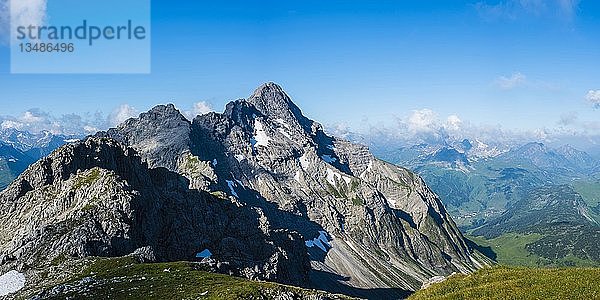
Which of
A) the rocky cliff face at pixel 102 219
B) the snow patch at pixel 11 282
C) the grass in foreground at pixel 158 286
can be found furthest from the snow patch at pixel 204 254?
the grass in foreground at pixel 158 286

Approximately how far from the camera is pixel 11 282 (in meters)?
98.9

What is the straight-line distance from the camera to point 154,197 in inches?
6998

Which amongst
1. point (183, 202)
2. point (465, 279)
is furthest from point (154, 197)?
point (465, 279)

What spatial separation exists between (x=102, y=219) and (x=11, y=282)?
33511 millimetres

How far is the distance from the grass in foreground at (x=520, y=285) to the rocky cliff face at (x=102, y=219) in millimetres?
69132

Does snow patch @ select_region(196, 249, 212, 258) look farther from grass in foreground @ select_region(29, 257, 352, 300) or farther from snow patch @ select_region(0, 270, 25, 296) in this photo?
grass in foreground @ select_region(29, 257, 352, 300)

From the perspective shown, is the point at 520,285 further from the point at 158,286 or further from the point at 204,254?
the point at 204,254

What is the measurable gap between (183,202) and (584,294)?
557ft

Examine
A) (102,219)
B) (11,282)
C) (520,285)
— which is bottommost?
(11,282)

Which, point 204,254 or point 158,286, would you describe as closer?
point 158,286

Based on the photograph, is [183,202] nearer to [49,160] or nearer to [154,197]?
[154,197]

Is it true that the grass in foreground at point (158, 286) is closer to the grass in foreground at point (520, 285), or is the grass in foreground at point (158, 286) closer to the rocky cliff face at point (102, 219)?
the rocky cliff face at point (102, 219)

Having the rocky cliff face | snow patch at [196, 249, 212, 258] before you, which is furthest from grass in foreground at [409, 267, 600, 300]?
snow patch at [196, 249, 212, 258]

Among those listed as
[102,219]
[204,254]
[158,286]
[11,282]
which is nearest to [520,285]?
[158,286]
